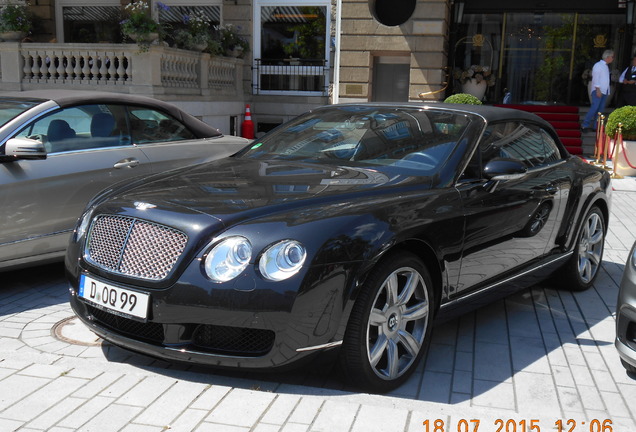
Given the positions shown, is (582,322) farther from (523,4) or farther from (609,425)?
(523,4)

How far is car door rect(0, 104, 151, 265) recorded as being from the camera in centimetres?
511

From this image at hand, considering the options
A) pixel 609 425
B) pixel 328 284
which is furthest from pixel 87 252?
pixel 609 425

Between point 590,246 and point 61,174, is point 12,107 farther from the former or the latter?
point 590,246

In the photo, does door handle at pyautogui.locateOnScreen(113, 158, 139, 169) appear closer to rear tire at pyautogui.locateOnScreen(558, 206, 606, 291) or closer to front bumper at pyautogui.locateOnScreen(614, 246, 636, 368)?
rear tire at pyautogui.locateOnScreen(558, 206, 606, 291)

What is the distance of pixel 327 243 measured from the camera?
328 centimetres

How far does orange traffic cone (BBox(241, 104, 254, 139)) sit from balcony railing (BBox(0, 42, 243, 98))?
1975 millimetres

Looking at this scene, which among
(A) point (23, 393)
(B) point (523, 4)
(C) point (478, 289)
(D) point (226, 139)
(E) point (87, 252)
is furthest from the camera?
(B) point (523, 4)

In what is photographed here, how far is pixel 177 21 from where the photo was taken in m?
20.9

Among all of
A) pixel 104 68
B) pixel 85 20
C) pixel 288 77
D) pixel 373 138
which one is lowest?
pixel 373 138

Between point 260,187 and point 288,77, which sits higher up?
point 288,77

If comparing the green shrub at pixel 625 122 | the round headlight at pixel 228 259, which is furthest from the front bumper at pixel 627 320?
the green shrub at pixel 625 122

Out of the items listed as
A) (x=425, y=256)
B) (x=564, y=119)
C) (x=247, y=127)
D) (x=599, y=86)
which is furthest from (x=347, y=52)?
(x=425, y=256)

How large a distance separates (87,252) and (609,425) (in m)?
2.81

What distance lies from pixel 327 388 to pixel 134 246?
1244 millimetres
